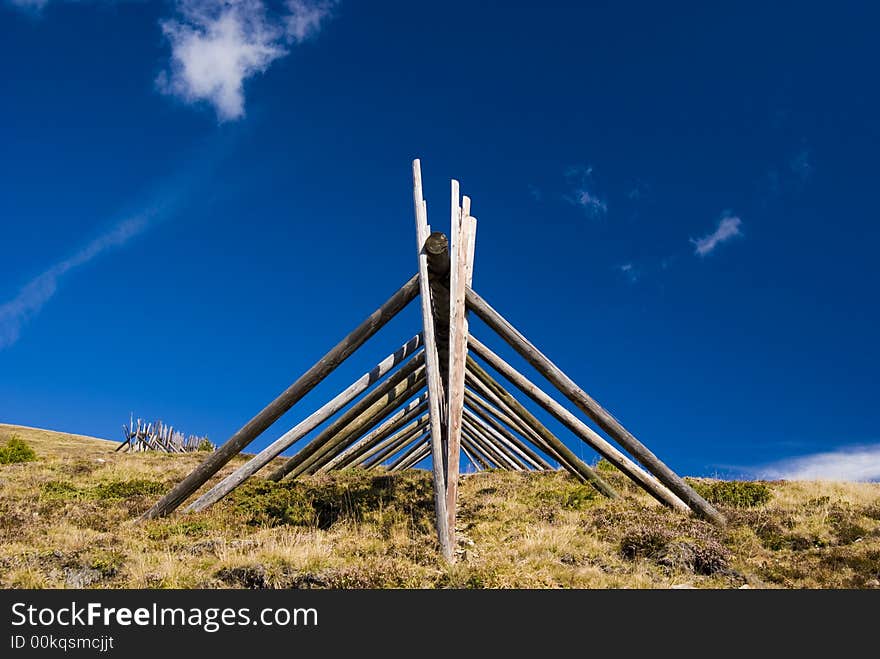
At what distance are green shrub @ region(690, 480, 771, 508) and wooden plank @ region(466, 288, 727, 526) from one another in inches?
106

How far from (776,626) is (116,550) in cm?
761

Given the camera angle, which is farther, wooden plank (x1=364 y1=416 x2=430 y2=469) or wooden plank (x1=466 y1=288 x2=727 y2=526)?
wooden plank (x1=364 y1=416 x2=430 y2=469)

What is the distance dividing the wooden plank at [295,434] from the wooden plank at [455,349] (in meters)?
1.66

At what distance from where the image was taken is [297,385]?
8945 mm

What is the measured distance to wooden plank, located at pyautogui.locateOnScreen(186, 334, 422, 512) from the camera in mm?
8891

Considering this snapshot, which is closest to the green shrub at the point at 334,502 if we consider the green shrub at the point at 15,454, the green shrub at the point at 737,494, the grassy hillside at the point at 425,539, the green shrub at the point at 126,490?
the grassy hillside at the point at 425,539

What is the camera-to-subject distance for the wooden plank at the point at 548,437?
11.9 metres

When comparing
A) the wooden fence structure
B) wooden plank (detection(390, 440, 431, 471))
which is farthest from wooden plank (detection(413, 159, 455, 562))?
wooden plank (detection(390, 440, 431, 471))

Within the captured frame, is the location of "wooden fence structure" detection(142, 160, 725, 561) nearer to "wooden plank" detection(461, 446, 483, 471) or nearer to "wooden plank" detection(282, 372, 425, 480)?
"wooden plank" detection(282, 372, 425, 480)

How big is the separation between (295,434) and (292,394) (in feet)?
2.32

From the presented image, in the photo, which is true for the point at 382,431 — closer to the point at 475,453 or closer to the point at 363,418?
the point at 363,418

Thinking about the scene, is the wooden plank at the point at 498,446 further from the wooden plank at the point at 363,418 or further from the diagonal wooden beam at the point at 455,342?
the diagonal wooden beam at the point at 455,342

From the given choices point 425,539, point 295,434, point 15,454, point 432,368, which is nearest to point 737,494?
point 425,539

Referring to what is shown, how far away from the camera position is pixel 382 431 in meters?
15.8
